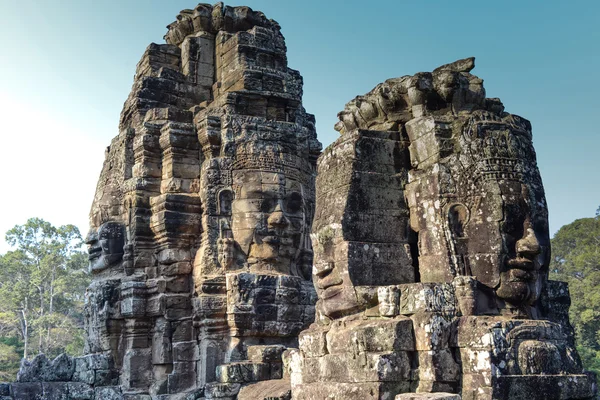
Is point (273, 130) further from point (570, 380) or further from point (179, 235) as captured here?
point (570, 380)

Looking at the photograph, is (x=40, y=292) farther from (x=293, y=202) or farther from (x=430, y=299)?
(x=430, y=299)

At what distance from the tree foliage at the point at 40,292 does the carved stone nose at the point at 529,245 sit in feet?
99.9

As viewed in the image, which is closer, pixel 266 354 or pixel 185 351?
pixel 266 354

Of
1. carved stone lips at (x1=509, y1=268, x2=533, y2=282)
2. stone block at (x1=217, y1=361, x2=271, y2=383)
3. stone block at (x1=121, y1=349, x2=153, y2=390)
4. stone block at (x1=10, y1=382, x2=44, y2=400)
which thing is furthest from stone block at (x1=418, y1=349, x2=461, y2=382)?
stone block at (x1=10, y1=382, x2=44, y2=400)

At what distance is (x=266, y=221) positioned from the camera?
1251 cm

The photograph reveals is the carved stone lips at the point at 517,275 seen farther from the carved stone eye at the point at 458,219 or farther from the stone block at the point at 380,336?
the stone block at the point at 380,336

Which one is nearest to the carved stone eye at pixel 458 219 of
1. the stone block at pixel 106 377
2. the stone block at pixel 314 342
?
the stone block at pixel 314 342

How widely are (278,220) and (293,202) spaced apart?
24.8 inches

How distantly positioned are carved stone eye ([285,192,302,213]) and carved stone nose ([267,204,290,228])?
0.32 m

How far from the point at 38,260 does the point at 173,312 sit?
28204 mm

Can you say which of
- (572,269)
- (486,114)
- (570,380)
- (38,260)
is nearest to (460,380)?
(570,380)

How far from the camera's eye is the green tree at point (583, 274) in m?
26.3

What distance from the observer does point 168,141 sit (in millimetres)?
13289

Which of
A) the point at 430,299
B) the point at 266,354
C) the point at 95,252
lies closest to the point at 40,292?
the point at 95,252
